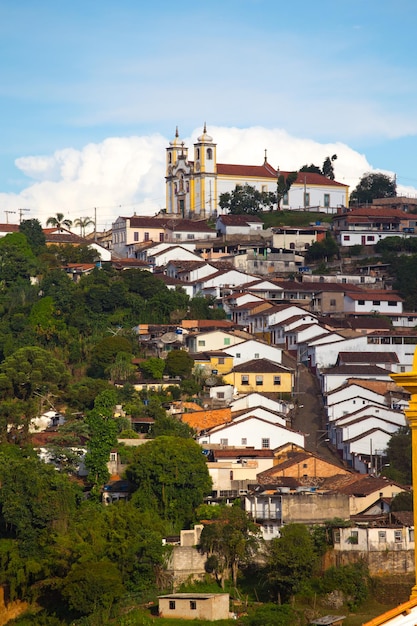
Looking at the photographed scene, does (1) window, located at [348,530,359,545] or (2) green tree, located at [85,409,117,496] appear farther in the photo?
(2) green tree, located at [85,409,117,496]

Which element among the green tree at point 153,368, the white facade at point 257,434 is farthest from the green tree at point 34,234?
the white facade at point 257,434

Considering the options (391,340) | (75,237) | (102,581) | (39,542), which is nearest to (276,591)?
(102,581)

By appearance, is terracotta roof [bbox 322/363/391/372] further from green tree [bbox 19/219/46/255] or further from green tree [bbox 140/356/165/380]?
green tree [bbox 19/219/46/255]

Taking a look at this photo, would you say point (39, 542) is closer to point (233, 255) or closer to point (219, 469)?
point (219, 469)

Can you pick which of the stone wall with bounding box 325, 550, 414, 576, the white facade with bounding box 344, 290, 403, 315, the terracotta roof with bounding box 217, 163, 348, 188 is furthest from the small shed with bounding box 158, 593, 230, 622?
the terracotta roof with bounding box 217, 163, 348, 188

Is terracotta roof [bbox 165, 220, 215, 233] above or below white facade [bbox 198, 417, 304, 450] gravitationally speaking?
above

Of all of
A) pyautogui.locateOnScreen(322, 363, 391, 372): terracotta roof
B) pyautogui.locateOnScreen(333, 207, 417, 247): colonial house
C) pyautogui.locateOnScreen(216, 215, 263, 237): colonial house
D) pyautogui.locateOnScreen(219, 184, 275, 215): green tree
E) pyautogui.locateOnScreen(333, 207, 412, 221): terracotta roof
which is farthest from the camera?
pyautogui.locateOnScreen(219, 184, 275, 215): green tree
